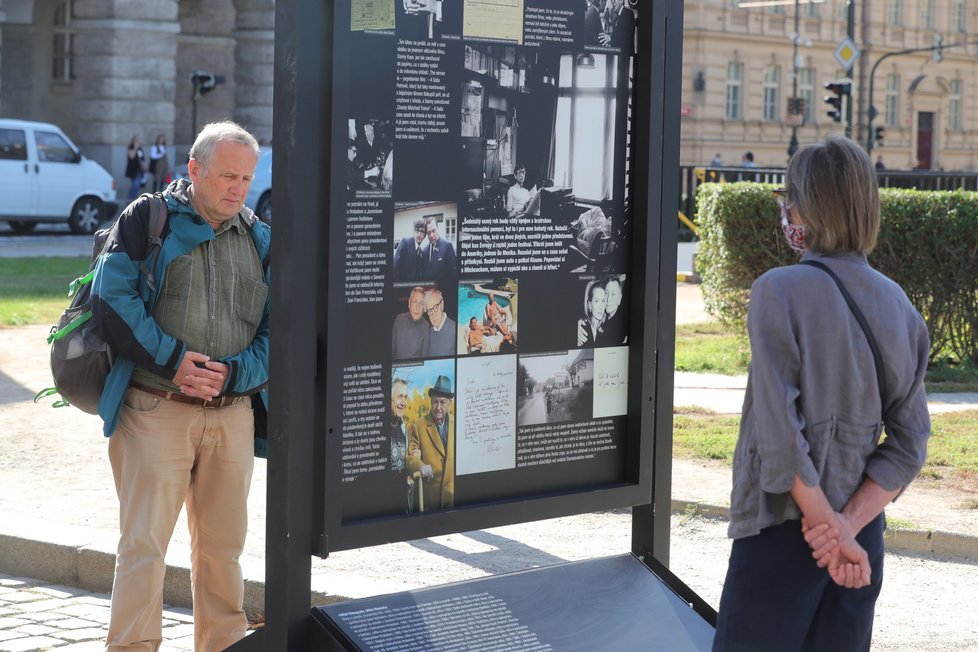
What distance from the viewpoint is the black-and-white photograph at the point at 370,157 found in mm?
3807

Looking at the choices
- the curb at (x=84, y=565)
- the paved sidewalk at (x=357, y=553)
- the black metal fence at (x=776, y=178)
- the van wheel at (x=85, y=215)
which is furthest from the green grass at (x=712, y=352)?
the van wheel at (x=85, y=215)

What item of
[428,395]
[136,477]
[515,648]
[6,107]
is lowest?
[515,648]

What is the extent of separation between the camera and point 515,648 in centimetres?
400

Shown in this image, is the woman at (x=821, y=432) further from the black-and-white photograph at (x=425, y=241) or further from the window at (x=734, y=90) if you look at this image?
the window at (x=734, y=90)

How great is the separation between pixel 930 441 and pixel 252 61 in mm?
33101

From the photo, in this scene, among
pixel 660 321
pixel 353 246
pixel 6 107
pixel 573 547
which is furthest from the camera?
pixel 6 107

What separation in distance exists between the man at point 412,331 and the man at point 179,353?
704mm

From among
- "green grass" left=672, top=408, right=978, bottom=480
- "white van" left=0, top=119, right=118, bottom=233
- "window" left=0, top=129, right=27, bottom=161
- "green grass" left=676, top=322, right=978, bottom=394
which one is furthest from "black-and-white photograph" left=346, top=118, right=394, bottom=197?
"window" left=0, top=129, right=27, bottom=161

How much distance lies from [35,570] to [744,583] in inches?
155

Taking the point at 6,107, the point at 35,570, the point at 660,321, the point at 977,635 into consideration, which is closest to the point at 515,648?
the point at 660,321

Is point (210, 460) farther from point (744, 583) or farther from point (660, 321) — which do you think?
point (744, 583)

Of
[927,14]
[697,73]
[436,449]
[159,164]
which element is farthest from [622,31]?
[927,14]

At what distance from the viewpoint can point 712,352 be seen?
13.4 m

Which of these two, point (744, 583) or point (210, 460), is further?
point (210, 460)
